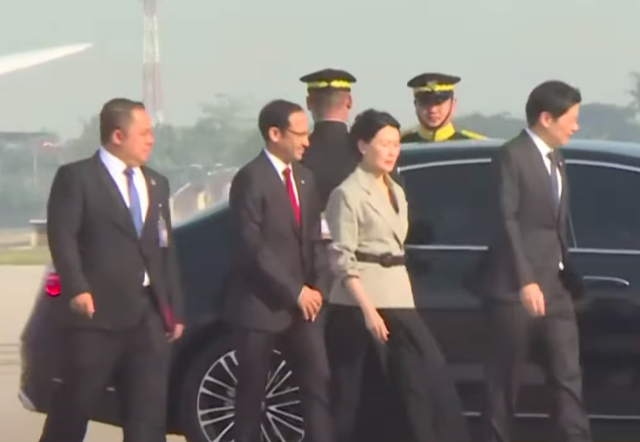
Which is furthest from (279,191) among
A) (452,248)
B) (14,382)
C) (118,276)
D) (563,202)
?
(14,382)

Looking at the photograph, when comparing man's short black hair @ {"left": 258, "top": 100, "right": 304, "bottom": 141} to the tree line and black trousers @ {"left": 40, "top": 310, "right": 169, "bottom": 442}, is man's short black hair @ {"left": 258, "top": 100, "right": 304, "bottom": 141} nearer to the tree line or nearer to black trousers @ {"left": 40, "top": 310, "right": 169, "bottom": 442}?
black trousers @ {"left": 40, "top": 310, "right": 169, "bottom": 442}

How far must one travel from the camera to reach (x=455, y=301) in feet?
28.0

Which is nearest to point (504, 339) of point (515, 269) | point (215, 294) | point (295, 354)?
point (515, 269)

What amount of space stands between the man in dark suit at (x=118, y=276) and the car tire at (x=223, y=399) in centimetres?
97

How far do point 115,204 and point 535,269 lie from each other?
1803mm

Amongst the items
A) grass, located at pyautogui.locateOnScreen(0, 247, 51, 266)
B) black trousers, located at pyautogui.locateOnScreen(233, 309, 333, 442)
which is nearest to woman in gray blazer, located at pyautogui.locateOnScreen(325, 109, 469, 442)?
black trousers, located at pyautogui.locateOnScreen(233, 309, 333, 442)

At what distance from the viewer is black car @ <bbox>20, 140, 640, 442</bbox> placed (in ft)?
27.8

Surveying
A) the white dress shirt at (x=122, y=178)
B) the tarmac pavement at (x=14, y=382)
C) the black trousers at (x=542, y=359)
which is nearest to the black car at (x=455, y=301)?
the black trousers at (x=542, y=359)

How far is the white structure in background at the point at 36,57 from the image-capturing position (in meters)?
87.5

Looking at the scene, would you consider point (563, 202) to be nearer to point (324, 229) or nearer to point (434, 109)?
point (324, 229)

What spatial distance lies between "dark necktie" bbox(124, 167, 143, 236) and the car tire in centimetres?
126

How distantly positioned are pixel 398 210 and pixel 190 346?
1356mm

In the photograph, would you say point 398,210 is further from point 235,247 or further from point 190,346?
point 190,346

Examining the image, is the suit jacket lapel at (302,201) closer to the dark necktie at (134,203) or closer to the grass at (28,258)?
the dark necktie at (134,203)
